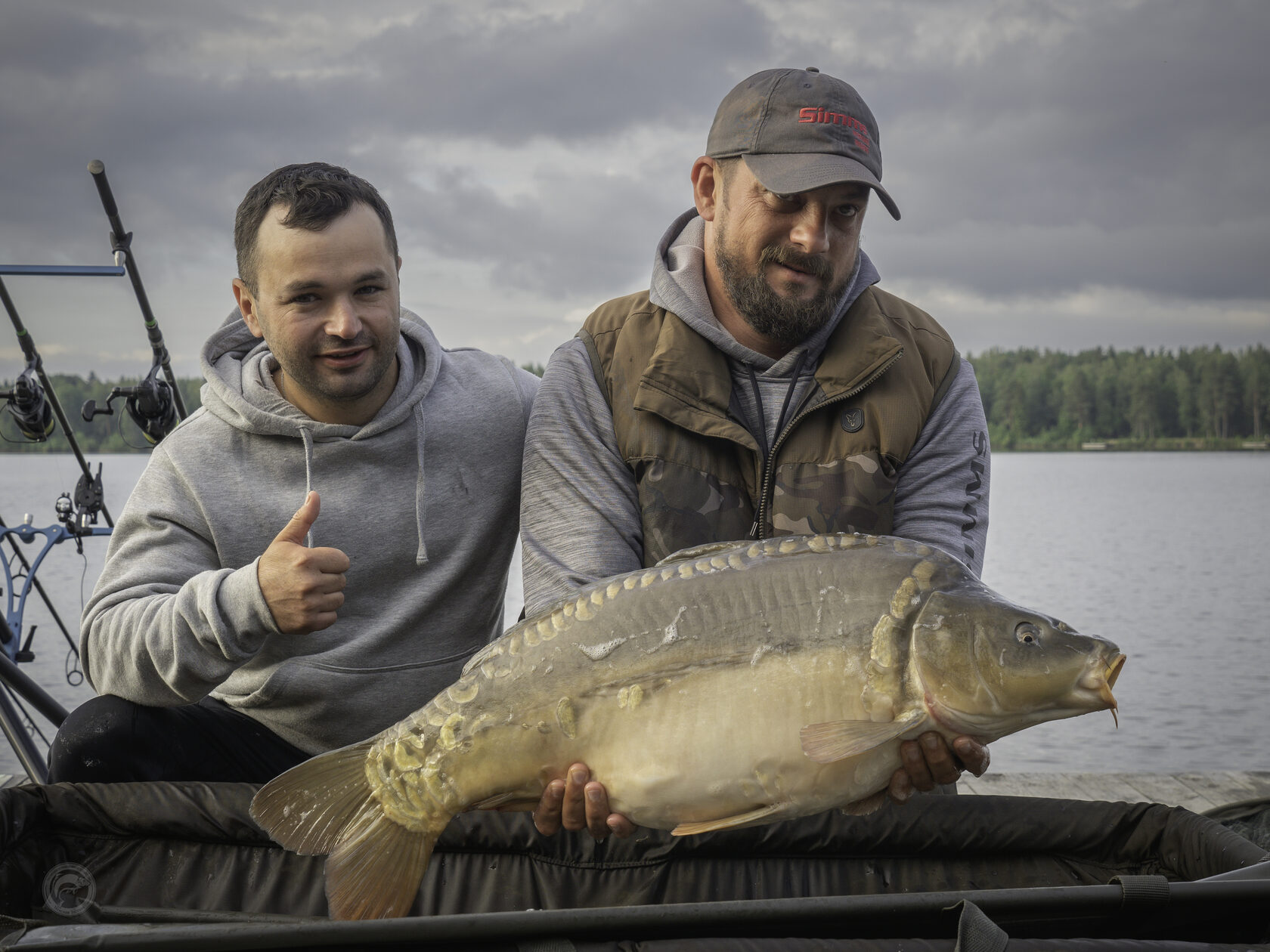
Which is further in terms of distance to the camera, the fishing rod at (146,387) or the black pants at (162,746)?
the fishing rod at (146,387)

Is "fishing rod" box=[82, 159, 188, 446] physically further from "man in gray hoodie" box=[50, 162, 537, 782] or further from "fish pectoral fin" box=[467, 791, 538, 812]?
"fish pectoral fin" box=[467, 791, 538, 812]

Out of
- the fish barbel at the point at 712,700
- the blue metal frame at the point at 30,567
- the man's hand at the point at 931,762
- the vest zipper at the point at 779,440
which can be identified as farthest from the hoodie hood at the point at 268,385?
the man's hand at the point at 931,762

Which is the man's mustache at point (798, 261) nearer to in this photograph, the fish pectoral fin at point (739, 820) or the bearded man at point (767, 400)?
the bearded man at point (767, 400)

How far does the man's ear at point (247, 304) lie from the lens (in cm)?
202

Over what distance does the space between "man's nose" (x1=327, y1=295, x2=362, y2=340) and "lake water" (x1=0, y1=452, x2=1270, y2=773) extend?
5.45ft

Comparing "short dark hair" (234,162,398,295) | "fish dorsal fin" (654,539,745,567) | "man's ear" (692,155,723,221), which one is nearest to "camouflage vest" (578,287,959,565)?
"man's ear" (692,155,723,221)

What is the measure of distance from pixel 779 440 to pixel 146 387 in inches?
72.8

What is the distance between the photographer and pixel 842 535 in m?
1.35

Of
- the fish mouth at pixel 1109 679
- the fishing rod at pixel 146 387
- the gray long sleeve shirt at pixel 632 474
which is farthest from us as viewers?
the fishing rod at pixel 146 387

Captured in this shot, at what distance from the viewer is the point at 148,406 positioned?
9.64 ft

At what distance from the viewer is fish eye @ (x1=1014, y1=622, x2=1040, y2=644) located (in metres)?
1.21

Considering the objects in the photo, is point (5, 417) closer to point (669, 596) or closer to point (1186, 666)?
point (669, 596)

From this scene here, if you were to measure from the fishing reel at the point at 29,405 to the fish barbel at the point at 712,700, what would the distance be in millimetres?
2080

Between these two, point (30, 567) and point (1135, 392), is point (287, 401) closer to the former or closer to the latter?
point (30, 567)
